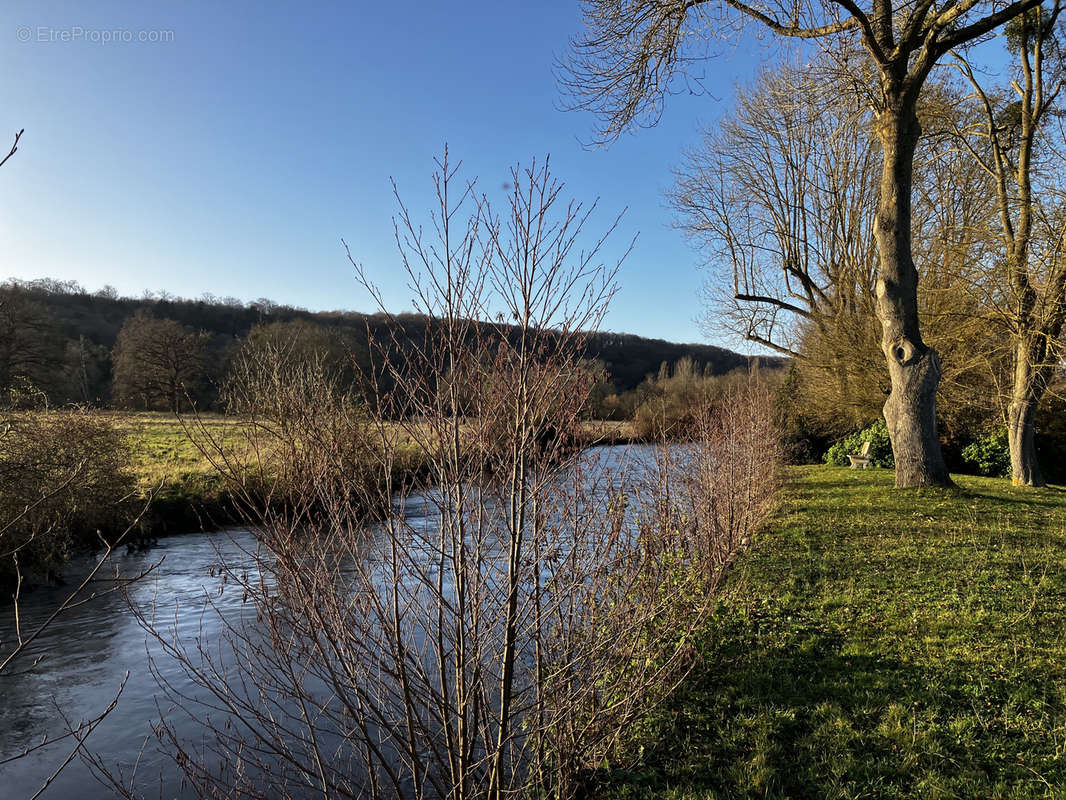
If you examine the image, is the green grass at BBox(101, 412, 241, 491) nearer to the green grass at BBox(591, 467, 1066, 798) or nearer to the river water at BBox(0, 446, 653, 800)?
the river water at BBox(0, 446, 653, 800)

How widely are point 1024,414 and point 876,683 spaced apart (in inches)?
413

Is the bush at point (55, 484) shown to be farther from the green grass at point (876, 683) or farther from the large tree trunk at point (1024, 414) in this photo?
the large tree trunk at point (1024, 414)

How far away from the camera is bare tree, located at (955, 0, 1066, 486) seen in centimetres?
1042

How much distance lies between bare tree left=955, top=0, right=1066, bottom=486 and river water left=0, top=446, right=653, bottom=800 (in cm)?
830

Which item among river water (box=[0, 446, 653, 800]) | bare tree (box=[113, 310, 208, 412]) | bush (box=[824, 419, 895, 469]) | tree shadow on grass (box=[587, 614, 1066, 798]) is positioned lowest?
river water (box=[0, 446, 653, 800])

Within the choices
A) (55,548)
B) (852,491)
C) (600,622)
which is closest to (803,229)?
(852,491)

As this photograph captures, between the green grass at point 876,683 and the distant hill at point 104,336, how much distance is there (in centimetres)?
1843

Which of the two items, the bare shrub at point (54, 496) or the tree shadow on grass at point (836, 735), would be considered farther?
the bare shrub at point (54, 496)

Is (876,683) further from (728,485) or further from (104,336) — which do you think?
(104,336)

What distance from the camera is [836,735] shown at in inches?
134

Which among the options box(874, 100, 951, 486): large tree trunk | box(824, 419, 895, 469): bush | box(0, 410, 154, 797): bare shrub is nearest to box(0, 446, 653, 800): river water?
box(0, 410, 154, 797): bare shrub

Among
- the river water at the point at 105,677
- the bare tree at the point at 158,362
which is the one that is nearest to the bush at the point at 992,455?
the river water at the point at 105,677

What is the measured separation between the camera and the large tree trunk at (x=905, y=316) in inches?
374

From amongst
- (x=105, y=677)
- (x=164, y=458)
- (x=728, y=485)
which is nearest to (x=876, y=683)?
(x=728, y=485)
